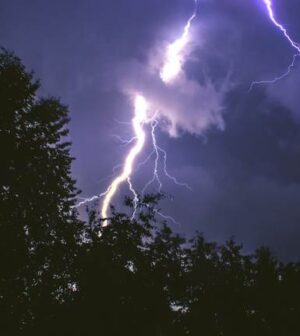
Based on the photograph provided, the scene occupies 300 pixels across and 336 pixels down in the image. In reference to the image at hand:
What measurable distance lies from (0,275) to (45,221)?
3029 millimetres

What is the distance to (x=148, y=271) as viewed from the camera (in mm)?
14766

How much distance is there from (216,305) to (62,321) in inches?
602

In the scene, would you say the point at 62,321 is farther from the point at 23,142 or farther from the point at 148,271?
the point at 23,142

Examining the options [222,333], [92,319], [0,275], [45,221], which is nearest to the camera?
[92,319]

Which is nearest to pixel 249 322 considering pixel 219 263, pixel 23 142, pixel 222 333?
pixel 222 333

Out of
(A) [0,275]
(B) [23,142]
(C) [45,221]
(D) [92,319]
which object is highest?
(B) [23,142]

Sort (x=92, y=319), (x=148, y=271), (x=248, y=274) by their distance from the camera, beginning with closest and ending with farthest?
(x=92, y=319), (x=148, y=271), (x=248, y=274)

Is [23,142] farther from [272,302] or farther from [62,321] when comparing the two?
[272,302]

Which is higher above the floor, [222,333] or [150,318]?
[222,333]

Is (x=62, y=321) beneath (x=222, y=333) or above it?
beneath

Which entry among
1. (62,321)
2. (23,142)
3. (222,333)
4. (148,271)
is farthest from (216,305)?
(23,142)

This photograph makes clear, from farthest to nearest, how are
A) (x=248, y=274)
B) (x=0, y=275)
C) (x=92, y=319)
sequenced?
1. (x=248, y=274)
2. (x=0, y=275)
3. (x=92, y=319)

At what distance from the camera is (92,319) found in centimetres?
1296

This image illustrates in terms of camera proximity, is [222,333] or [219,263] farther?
[219,263]
